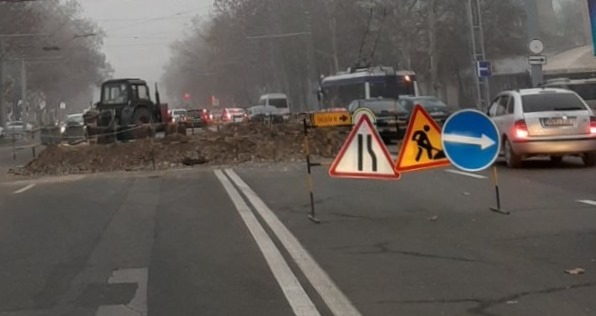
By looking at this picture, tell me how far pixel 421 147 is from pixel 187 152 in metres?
14.2

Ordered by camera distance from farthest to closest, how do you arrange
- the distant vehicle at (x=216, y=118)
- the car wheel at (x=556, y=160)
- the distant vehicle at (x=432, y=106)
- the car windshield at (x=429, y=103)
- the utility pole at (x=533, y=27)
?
the distant vehicle at (x=216, y=118) < the car windshield at (x=429, y=103) < the distant vehicle at (x=432, y=106) < the utility pole at (x=533, y=27) < the car wheel at (x=556, y=160)

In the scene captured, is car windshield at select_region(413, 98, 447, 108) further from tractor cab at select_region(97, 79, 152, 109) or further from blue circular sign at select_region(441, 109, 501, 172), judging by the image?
blue circular sign at select_region(441, 109, 501, 172)

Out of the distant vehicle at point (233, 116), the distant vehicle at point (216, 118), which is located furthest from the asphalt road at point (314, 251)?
the distant vehicle at point (216, 118)

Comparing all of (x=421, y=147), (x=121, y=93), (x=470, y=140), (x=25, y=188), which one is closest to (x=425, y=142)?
(x=421, y=147)

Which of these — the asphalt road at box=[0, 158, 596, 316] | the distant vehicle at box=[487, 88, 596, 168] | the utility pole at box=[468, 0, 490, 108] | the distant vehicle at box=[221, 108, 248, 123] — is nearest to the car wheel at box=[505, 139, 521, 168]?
the distant vehicle at box=[487, 88, 596, 168]

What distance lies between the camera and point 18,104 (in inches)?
3639

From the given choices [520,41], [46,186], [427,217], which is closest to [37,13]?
[520,41]

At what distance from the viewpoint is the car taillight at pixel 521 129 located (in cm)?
1583

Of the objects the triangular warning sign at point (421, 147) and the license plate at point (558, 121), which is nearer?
the triangular warning sign at point (421, 147)

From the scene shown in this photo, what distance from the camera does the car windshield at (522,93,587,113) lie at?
16.1 metres

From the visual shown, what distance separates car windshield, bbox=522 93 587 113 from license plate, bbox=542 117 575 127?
0.25 metres

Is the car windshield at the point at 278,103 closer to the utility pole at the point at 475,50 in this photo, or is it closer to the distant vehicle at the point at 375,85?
the utility pole at the point at 475,50

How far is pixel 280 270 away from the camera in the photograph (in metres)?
7.76

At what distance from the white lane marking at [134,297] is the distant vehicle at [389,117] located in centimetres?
1773
